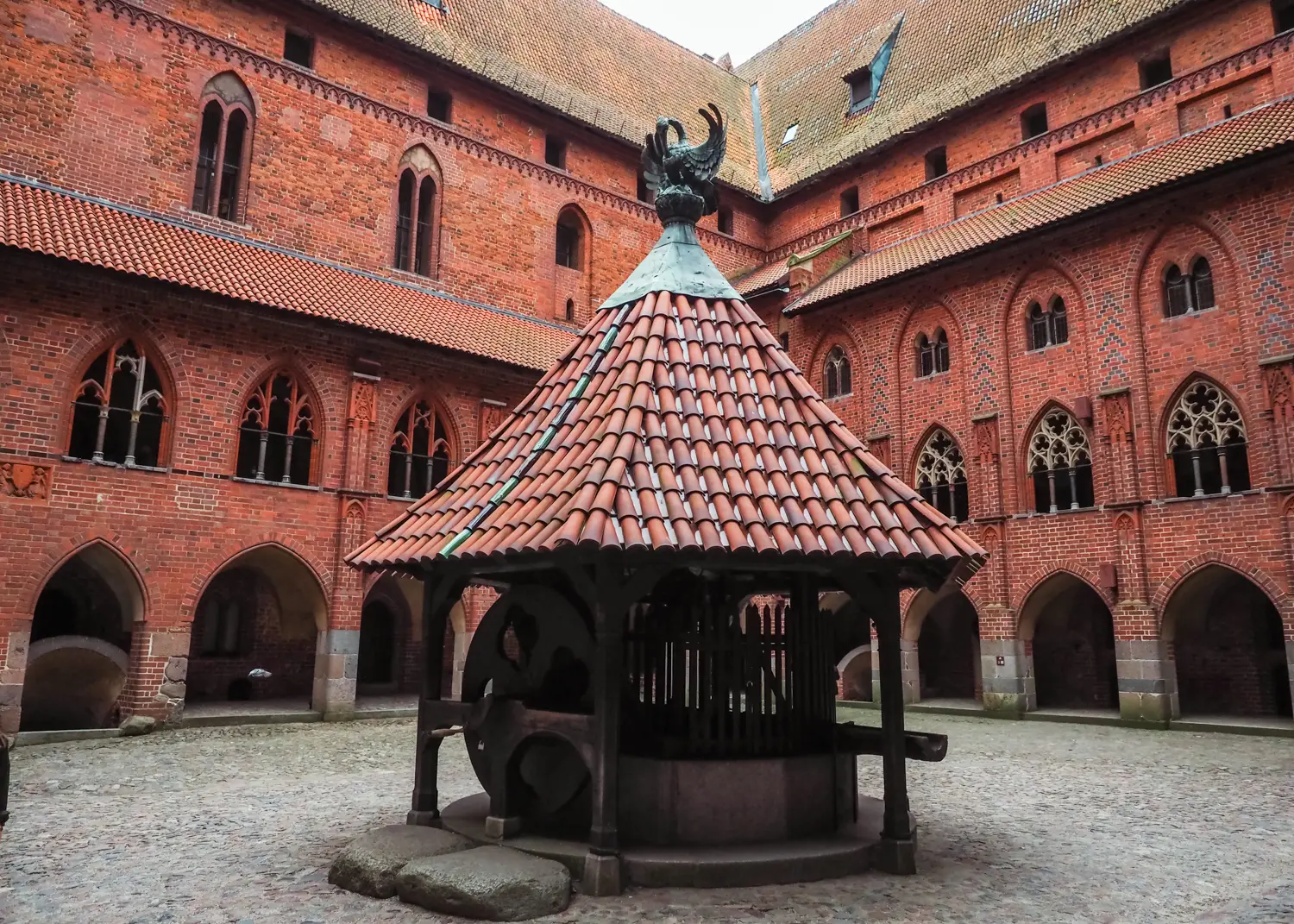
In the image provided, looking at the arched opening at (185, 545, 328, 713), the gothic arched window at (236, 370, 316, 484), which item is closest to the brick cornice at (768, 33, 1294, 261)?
the gothic arched window at (236, 370, 316, 484)

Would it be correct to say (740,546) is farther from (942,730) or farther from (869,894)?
(942,730)

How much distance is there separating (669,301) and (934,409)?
1406 centimetres

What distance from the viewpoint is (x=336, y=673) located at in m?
15.7

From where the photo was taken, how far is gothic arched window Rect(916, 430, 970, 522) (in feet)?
61.8

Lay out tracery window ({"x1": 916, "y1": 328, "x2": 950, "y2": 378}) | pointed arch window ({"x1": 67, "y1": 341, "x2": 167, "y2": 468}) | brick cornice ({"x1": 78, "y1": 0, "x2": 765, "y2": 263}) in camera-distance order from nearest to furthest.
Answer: pointed arch window ({"x1": 67, "y1": 341, "x2": 167, "y2": 468}), brick cornice ({"x1": 78, "y1": 0, "x2": 765, "y2": 263}), tracery window ({"x1": 916, "y1": 328, "x2": 950, "y2": 378})

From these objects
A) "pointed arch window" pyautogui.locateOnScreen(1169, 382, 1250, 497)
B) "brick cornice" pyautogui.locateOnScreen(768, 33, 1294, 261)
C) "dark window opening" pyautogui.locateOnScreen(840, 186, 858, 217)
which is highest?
"dark window opening" pyautogui.locateOnScreen(840, 186, 858, 217)

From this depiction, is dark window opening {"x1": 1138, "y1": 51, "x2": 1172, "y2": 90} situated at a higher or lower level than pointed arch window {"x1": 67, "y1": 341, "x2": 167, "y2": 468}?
higher

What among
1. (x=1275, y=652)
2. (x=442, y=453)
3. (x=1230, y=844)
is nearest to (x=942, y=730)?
(x=1275, y=652)

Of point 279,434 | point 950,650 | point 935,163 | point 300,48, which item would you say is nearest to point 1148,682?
point 950,650

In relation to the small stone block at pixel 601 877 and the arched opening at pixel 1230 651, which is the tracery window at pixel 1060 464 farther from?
the small stone block at pixel 601 877

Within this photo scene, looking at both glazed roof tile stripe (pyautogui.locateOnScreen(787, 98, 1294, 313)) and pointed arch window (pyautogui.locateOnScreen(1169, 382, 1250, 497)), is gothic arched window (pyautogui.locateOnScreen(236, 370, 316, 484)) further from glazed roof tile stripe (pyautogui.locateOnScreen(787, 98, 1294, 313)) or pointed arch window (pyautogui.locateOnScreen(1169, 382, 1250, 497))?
pointed arch window (pyautogui.locateOnScreen(1169, 382, 1250, 497))

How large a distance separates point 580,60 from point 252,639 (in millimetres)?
16629

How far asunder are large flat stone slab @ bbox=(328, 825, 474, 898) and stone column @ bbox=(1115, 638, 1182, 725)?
1349 centimetres

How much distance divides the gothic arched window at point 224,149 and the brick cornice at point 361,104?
540mm
